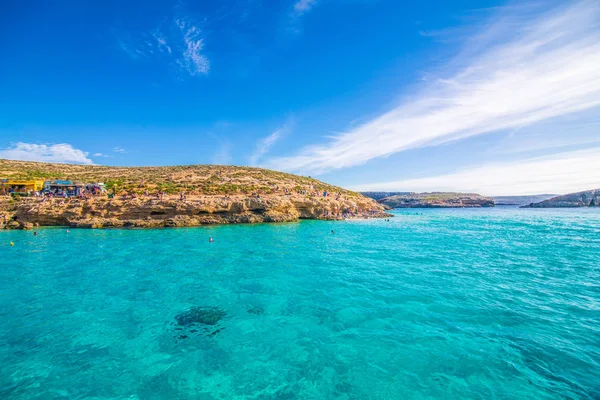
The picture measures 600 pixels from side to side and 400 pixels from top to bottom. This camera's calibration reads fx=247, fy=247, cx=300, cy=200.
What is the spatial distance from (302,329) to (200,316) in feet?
12.1

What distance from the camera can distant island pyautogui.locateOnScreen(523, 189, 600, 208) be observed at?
301ft

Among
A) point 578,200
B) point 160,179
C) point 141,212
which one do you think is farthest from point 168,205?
point 578,200

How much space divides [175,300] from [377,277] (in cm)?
950

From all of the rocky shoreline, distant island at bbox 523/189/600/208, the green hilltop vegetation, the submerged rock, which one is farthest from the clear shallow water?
distant island at bbox 523/189/600/208

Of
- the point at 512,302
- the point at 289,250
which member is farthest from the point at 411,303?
the point at 289,250

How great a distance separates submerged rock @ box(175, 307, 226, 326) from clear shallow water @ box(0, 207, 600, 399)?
0.88 feet

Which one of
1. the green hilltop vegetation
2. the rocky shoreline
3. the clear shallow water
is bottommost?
the clear shallow water

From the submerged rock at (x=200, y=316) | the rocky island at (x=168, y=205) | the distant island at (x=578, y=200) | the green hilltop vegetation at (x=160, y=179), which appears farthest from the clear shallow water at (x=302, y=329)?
the distant island at (x=578, y=200)

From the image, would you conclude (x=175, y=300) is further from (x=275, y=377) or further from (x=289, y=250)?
(x=289, y=250)

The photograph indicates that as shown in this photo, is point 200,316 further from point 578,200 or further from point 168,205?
point 578,200

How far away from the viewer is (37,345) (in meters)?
6.96

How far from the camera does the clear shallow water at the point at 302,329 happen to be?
5.57 meters

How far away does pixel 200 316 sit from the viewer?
8.71 metres

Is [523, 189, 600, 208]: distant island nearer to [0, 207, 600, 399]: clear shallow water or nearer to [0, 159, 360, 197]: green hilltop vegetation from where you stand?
[0, 159, 360, 197]: green hilltop vegetation
